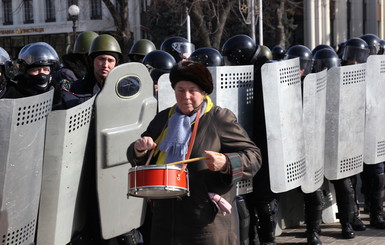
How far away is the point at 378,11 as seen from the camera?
5309 centimetres

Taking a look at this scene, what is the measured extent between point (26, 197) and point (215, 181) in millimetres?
1136

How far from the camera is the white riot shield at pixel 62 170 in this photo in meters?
4.50

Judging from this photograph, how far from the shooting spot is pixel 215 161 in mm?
3764

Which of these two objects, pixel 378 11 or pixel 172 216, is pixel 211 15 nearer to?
pixel 172 216

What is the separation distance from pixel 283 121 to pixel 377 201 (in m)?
2.26

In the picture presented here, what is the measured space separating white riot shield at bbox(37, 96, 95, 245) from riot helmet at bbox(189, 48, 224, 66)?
1.95 meters

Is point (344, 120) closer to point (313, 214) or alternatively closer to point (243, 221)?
point (313, 214)

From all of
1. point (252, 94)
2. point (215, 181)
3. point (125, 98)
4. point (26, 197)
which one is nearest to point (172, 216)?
point (215, 181)

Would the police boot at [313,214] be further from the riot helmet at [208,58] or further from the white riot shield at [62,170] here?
the white riot shield at [62,170]

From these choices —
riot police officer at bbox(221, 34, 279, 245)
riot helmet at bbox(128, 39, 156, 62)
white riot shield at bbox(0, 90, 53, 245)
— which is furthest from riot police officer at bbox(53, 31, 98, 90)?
white riot shield at bbox(0, 90, 53, 245)

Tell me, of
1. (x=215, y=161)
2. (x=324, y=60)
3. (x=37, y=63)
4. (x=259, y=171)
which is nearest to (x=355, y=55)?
(x=324, y=60)

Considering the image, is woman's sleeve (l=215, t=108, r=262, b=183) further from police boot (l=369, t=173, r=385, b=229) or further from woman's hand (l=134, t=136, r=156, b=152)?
police boot (l=369, t=173, r=385, b=229)

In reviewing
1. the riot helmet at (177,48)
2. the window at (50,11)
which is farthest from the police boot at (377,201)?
the window at (50,11)

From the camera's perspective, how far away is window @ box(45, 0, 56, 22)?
4847 cm
